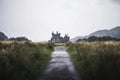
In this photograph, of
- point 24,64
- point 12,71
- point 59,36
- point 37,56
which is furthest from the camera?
point 59,36

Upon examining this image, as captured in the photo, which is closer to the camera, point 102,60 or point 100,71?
point 100,71

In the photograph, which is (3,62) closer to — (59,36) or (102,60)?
(102,60)

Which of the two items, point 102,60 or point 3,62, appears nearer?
point 3,62

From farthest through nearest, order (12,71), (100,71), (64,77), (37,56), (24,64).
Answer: (37,56) → (24,64) → (64,77) → (100,71) → (12,71)

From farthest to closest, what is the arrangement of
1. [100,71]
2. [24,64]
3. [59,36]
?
[59,36]
[24,64]
[100,71]

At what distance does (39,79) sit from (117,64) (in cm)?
415

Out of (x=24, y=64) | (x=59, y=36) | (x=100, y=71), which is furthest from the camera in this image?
(x=59, y=36)

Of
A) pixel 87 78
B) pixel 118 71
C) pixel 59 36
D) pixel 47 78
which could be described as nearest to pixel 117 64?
pixel 118 71

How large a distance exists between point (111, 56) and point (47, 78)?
12.8ft

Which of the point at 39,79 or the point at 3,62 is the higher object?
the point at 3,62

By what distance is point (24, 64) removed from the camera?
513 inches

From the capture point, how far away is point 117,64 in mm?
11523

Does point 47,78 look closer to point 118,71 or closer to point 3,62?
point 3,62

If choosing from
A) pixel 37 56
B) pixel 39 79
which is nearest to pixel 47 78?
pixel 39 79
